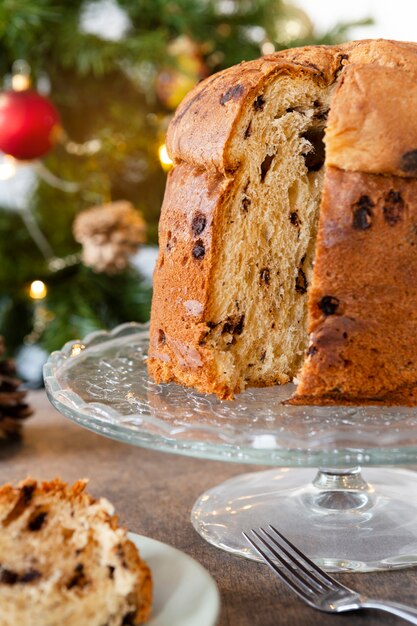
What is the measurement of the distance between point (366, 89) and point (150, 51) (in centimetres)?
131

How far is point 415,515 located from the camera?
1404 millimetres

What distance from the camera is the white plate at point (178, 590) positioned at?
0.97 meters

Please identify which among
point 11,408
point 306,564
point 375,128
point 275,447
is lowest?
point 11,408

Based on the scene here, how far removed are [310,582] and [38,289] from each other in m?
1.75

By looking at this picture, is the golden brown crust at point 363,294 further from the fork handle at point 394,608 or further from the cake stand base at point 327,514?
the fork handle at point 394,608

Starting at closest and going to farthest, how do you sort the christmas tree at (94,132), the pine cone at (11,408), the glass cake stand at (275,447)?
the glass cake stand at (275,447) → the pine cone at (11,408) → the christmas tree at (94,132)

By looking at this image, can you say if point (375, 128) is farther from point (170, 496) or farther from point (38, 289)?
point (38, 289)

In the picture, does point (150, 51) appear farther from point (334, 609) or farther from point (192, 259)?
point (334, 609)

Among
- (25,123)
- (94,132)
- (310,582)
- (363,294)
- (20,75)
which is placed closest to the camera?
(310,582)

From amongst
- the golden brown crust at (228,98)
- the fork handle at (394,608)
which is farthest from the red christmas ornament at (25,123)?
the fork handle at (394,608)

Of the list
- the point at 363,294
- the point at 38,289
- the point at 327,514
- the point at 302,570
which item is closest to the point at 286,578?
the point at 302,570

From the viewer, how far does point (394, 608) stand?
1.02 m

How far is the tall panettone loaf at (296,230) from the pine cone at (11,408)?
1.88 feet

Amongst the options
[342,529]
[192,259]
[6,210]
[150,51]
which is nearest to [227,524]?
[342,529]
